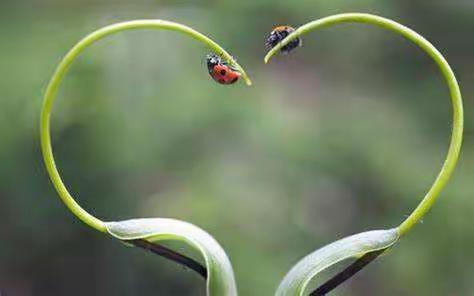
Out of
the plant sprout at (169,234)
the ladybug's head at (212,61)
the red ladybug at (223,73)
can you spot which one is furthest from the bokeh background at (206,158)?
the plant sprout at (169,234)

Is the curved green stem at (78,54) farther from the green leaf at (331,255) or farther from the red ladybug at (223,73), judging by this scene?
the green leaf at (331,255)

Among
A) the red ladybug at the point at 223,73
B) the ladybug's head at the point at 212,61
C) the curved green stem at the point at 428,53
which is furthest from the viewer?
the ladybug's head at the point at 212,61

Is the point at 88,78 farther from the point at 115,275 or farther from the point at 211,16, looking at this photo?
the point at 115,275

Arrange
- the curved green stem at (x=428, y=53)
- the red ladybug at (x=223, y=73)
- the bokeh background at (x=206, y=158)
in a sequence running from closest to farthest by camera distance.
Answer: the curved green stem at (x=428, y=53)
the red ladybug at (x=223, y=73)
the bokeh background at (x=206, y=158)

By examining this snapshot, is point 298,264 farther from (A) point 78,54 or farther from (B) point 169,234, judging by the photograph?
(A) point 78,54

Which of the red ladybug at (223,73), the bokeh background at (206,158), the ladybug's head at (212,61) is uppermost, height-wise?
the ladybug's head at (212,61)

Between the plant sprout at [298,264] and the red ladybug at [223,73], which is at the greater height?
the red ladybug at [223,73]

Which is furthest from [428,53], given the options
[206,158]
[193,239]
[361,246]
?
[206,158]

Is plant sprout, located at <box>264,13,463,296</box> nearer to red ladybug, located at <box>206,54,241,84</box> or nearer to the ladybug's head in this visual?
red ladybug, located at <box>206,54,241,84</box>
